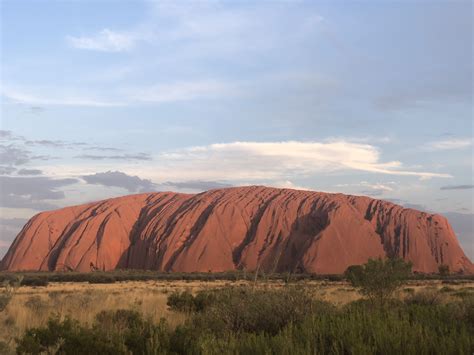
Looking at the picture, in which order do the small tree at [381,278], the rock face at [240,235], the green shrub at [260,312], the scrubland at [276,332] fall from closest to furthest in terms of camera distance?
the scrubland at [276,332] < the green shrub at [260,312] < the small tree at [381,278] < the rock face at [240,235]

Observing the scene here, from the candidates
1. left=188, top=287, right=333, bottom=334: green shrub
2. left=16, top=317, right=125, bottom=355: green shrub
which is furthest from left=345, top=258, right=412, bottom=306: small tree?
left=16, top=317, right=125, bottom=355: green shrub

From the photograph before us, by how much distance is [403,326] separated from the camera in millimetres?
6180

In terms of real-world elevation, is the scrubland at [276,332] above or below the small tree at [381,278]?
above

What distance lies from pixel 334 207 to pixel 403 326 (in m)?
73.4

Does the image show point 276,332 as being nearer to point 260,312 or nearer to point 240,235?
point 260,312

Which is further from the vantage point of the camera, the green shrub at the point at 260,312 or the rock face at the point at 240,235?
the rock face at the point at 240,235

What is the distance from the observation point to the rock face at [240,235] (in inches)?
2864

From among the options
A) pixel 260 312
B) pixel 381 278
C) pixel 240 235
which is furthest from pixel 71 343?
pixel 240 235

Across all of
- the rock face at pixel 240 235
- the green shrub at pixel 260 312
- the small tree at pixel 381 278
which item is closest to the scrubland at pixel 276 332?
the green shrub at pixel 260 312

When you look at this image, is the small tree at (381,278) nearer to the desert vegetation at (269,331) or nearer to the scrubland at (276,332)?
the desert vegetation at (269,331)

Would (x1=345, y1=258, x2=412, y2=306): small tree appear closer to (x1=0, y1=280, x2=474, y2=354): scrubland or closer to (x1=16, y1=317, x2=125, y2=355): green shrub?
(x1=0, y1=280, x2=474, y2=354): scrubland

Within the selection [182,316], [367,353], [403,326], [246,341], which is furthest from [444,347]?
[182,316]

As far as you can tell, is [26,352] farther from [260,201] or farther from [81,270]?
[260,201]

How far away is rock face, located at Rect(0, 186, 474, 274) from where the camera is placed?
72750 mm
